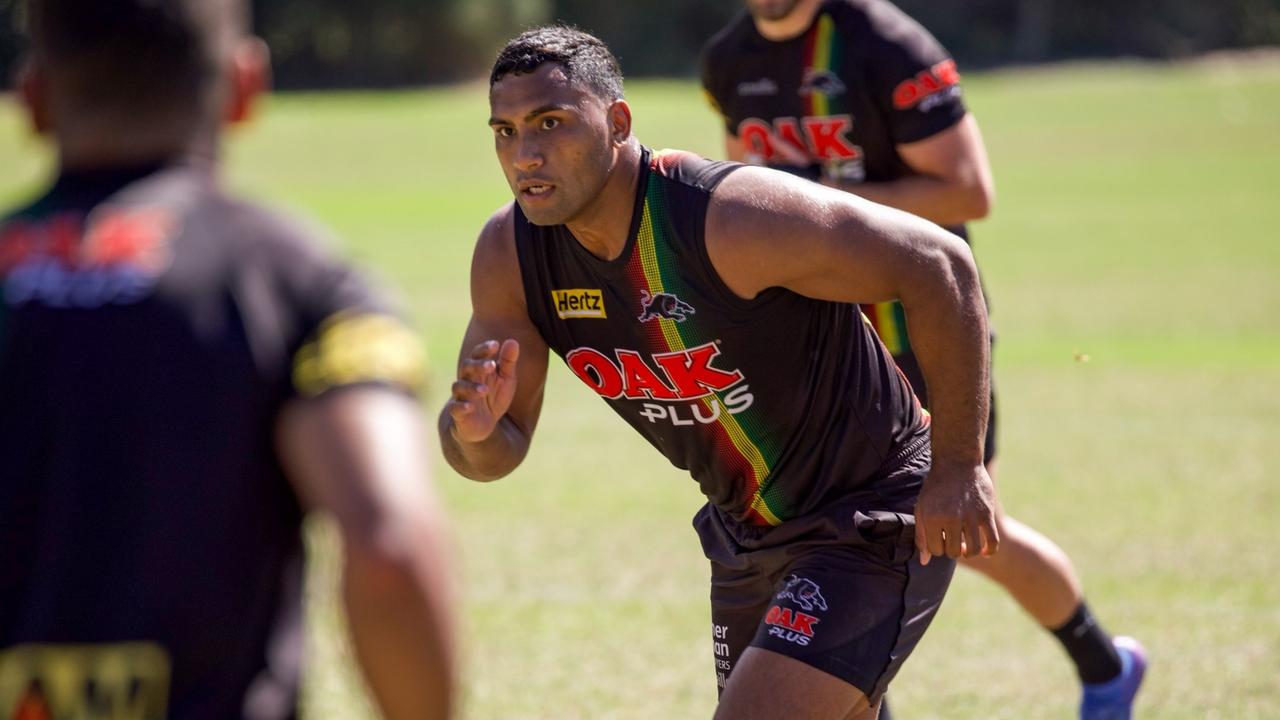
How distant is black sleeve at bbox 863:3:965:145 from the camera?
553cm

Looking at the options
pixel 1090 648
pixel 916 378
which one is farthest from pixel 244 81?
pixel 1090 648

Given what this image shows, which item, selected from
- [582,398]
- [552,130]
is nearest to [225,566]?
[552,130]

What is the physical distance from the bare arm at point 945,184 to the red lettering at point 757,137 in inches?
19.1

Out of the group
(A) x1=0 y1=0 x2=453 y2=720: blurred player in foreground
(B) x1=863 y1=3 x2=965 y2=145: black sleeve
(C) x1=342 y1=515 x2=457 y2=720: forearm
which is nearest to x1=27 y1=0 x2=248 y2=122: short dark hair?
(A) x1=0 y1=0 x2=453 y2=720: blurred player in foreground

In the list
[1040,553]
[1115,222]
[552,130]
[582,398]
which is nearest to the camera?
[552,130]

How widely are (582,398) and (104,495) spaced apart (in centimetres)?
1145

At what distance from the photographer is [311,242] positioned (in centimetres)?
233

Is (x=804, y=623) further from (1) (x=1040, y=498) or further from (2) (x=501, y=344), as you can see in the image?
(1) (x=1040, y=498)

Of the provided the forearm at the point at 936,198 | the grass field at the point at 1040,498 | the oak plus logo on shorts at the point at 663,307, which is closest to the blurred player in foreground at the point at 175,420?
the oak plus logo on shorts at the point at 663,307

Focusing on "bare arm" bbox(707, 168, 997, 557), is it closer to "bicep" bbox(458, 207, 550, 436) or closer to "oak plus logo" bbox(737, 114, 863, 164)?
"bicep" bbox(458, 207, 550, 436)

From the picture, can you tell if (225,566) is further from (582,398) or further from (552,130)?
(582,398)

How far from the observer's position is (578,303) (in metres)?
4.36

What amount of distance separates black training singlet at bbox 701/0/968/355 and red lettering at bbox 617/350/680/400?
1370mm

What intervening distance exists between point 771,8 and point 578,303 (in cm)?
179
